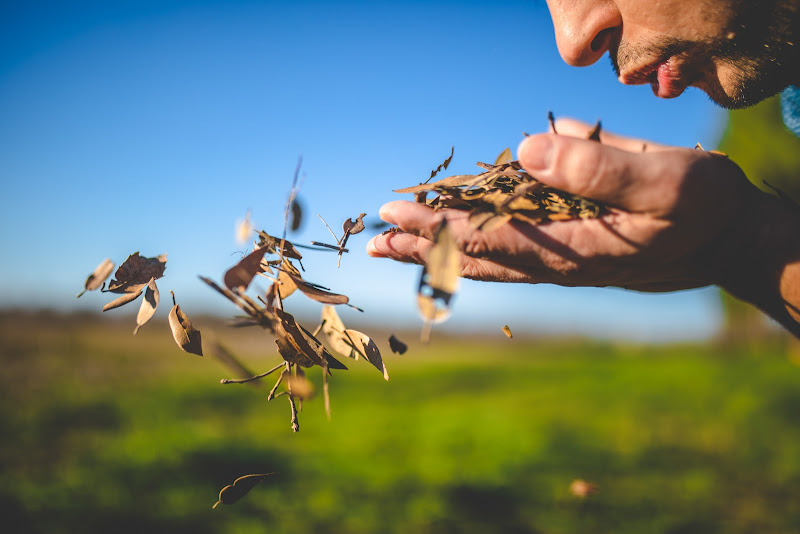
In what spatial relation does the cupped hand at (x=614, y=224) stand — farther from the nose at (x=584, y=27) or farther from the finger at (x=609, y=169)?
the nose at (x=584, y=27)

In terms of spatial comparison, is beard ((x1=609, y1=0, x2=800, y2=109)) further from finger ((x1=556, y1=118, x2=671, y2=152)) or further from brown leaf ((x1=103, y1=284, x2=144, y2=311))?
brown leaf ((x1=103, y1=284, x2=144, y2=311))

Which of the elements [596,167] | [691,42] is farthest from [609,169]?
[691,42]

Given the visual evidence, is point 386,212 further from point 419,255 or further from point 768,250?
point 768,250

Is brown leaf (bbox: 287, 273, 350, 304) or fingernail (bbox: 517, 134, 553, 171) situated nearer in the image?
fingernail (bbox: 517, 134, 553, 171)

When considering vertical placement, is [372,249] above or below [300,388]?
above

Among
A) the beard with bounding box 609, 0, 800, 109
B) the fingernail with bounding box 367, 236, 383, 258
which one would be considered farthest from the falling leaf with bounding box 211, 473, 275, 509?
the beard with bounding box 609, 0, 800, 109

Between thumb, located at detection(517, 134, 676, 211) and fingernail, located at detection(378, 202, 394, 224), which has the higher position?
thumb, located at detection(517, 134, 676, 211)
